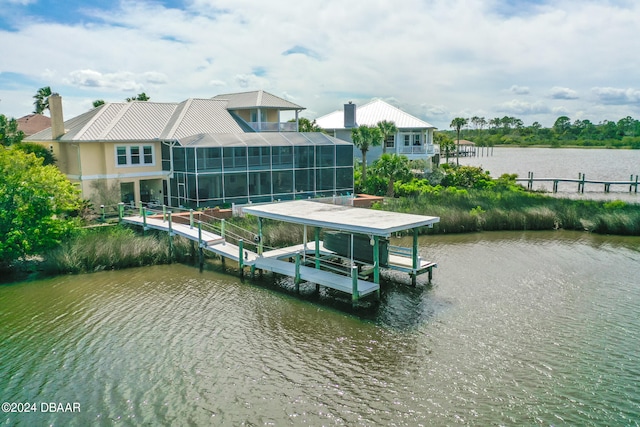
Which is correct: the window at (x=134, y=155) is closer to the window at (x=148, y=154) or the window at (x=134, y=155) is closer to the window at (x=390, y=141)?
the window at (x=148, y=154)

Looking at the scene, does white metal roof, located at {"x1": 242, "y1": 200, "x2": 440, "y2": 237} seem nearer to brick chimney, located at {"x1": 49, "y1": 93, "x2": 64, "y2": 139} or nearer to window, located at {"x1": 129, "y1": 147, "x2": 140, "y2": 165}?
Result: window, located at {"x1": 129, "y1": 147, "x2": 140, "y2": 165}

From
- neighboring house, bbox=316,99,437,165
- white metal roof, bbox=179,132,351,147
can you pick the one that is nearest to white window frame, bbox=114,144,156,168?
white metal roof, bbox=179,132,351,147

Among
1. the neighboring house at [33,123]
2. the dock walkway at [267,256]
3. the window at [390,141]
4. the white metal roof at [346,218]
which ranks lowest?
the dock walkway at [267,256]

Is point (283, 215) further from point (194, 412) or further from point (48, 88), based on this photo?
point (48, 88)

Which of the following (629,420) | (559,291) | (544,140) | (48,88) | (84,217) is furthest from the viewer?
(544,140)

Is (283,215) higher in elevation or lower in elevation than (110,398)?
higher

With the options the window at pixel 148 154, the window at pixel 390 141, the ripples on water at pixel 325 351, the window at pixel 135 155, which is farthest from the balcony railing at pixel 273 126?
the ripples on water at pixel 325 351

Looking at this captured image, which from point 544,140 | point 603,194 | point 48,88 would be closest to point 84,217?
point 48,88
